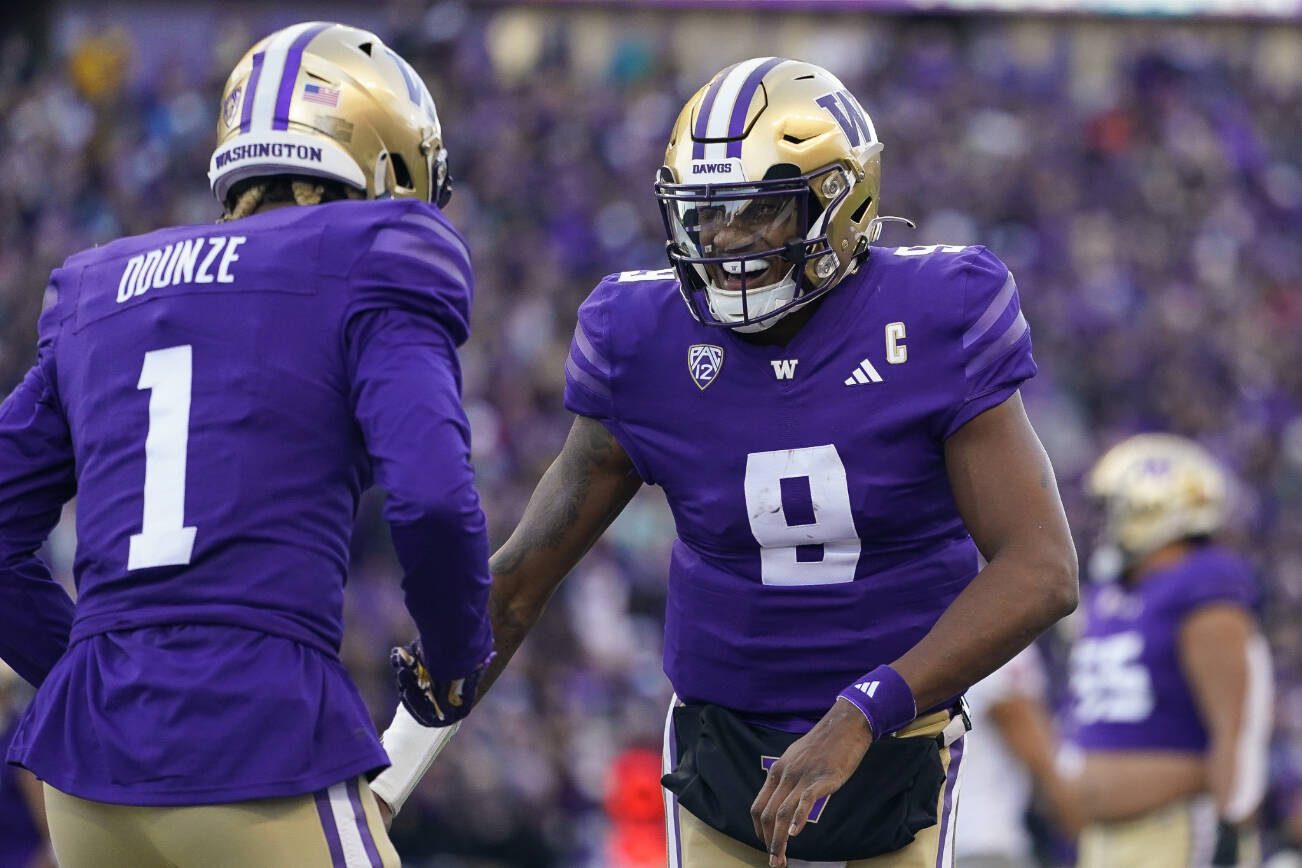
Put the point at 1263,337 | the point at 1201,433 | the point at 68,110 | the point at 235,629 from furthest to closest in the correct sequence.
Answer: the point at 1263,337 < the point at 1201,433 < the point at 68,110 < the point at 235,629

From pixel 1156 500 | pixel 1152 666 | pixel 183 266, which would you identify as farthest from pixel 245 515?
pixel 1156 500

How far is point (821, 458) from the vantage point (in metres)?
3.17

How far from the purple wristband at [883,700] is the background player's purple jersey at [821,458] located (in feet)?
0.63

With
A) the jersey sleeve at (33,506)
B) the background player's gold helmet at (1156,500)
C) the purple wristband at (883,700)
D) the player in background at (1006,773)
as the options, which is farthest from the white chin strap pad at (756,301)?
the background player's gold helmet at (1156,500)

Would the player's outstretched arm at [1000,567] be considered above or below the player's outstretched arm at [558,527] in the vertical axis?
above

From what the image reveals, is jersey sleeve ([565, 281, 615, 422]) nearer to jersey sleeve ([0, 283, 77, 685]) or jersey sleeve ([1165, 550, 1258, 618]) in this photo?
jersey sleeve ([0, 283, 77, 685])

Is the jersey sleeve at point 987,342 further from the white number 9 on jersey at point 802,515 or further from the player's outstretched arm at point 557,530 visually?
the player's outstretched arm at point 557,530

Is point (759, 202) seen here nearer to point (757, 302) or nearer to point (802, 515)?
point (757, 302)

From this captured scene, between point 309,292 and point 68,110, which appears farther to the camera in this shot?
point 68,110

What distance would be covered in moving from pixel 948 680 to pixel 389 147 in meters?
1.24

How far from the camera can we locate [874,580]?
321 cm

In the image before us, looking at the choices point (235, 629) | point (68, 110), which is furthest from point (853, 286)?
point (68, 110)

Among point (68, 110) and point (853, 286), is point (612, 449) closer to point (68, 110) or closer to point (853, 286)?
point (853, 286)

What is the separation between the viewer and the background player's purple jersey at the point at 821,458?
3.16 m
